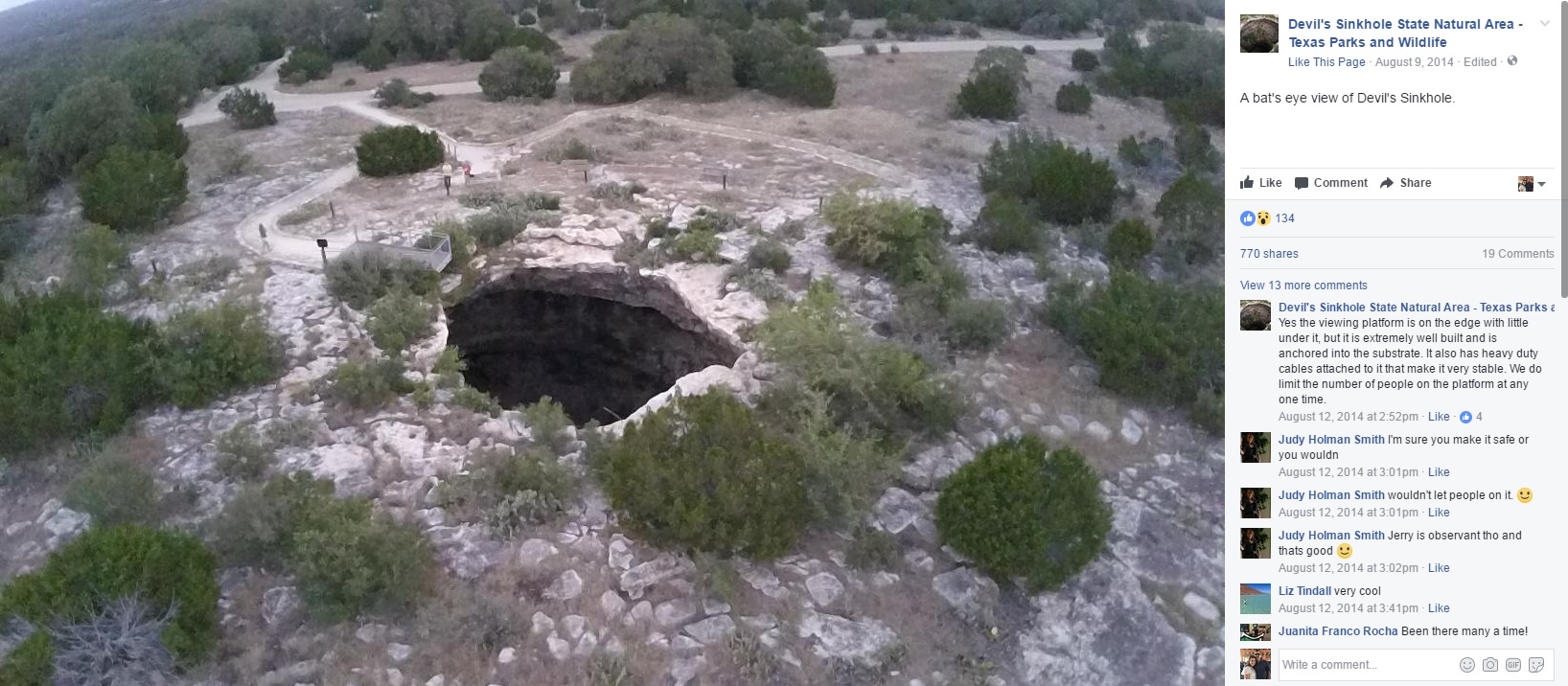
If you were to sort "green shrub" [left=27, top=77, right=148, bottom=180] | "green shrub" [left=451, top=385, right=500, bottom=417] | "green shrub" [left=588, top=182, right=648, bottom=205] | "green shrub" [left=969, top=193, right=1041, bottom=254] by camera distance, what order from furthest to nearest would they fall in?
"green shrub" [left=27, top=77, right=148, bottom=180], "green shrub" [left=588, top=182, right=648, bottom=205], "green shrub" [left=969, top=193, right=1041, bottom=254], "green shrub" [left=451, top=385, right=500, bottom=417]

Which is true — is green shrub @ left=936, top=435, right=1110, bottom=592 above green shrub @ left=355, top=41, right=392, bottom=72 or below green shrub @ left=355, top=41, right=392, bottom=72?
below

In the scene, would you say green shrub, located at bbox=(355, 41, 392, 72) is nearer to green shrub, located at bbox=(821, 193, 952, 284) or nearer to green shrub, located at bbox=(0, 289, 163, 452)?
green shrub, located at bbox=(0, 289, 163, 452)

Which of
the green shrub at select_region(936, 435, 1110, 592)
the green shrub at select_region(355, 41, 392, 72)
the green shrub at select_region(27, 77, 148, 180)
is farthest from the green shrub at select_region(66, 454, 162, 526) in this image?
the green shrub at select_region(355, 41, 392, 72)

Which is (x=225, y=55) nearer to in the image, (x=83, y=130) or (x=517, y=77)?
(x=83, y=130)

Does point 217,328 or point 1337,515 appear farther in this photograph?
point 217,328

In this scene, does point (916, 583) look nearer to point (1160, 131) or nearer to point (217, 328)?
point (217, 328)

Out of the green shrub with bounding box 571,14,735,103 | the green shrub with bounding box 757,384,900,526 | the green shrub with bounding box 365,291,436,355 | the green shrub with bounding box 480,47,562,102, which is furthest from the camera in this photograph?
the green shrub with bounding box 480,47,562,102

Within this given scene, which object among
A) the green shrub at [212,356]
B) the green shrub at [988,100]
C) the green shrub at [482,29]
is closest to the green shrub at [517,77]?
the green shrub at [482,29]

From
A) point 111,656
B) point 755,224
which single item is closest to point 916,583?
point 111,656
